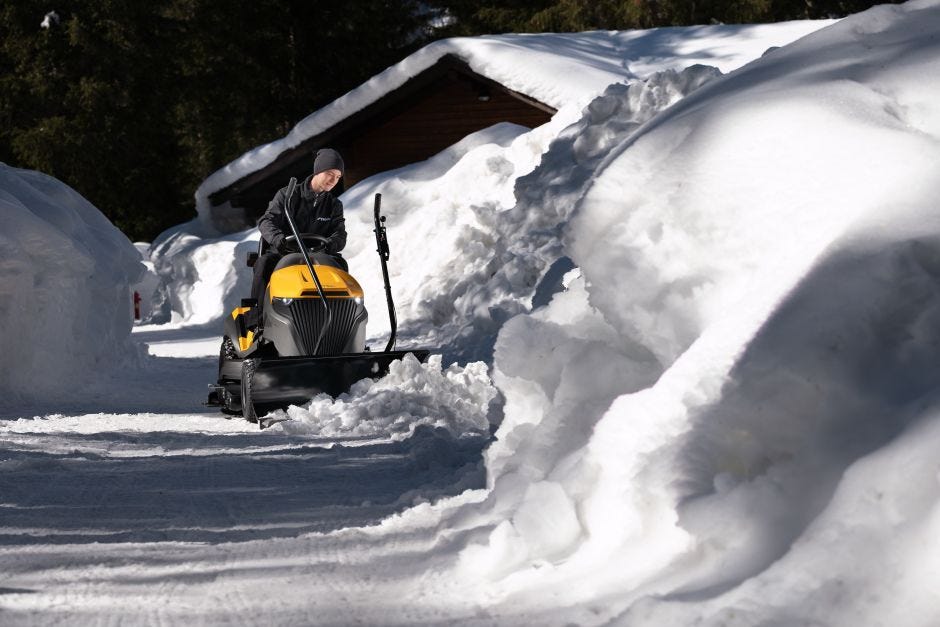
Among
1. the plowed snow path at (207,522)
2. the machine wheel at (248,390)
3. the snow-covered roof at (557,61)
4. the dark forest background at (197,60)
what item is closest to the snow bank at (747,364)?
the plowed snow path at (207,522)

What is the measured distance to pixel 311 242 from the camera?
36.0 ft

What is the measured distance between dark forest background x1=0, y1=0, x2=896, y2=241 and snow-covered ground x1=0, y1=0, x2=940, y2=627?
3598 centimetres

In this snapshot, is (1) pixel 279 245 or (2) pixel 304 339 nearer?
(2) pixel 304 339

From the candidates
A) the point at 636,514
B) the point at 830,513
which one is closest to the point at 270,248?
the point at 636,514

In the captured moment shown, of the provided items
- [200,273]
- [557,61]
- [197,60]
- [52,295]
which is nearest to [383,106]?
[557,61]

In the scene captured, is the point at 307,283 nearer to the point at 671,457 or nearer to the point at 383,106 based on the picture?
the point at 671,457

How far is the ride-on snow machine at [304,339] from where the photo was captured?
10.2 m

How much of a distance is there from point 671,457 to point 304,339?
6.31m

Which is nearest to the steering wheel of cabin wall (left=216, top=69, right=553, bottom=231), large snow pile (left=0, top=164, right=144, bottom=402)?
large snow pile (left=0, top=164, right=144, bottom=402)

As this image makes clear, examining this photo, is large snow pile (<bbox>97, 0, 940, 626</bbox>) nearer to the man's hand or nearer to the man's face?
the man's hand

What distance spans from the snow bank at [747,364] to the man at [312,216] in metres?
4.66

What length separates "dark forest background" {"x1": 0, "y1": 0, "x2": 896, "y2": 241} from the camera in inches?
1709

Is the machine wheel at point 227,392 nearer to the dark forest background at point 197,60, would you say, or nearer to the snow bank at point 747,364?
the snow bank at point 747,364

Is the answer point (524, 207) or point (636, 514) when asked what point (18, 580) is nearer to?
point (636, 514)
